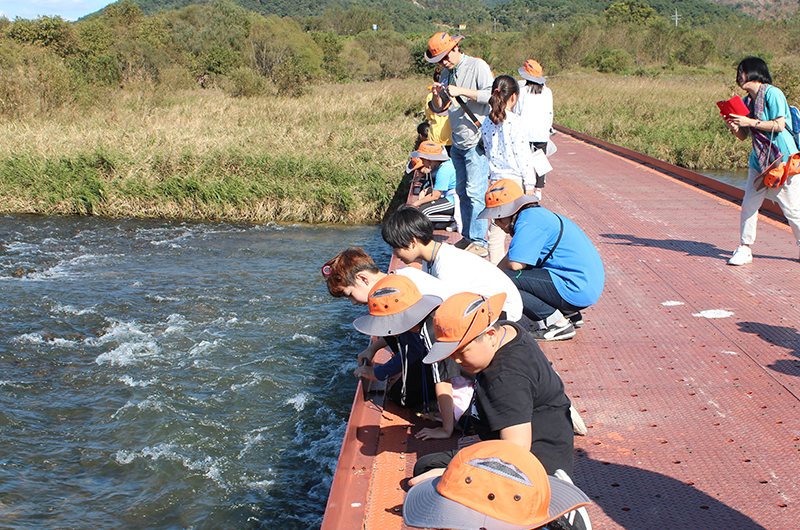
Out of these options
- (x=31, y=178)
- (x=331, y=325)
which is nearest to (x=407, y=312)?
(x=331, y=325)

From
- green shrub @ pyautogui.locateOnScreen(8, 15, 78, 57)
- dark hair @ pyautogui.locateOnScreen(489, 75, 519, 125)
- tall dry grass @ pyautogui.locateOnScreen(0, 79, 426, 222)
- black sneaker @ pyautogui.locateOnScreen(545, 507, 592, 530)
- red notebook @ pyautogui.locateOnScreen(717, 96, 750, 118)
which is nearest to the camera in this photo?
black sneaker @ pyautogui.locateOnScreen(545, 507, 592, 530)

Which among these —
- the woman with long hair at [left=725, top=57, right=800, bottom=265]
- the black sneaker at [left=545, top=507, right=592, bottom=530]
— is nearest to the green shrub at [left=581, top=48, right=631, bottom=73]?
the woman with long hair at [left=725, top=57, right=800, bottom=265]

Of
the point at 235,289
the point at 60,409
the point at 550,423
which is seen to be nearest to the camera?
the point at 550,423

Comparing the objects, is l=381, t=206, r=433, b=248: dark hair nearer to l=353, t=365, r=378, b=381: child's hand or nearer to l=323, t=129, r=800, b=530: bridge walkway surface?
l=353, t=365, r=378, b=381: child's hand

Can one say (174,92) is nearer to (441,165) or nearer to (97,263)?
(97,263)

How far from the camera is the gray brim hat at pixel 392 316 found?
3.05 metres

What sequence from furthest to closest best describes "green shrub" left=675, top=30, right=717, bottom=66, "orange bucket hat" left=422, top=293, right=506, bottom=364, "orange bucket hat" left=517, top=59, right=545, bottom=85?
"green shrub" left=675, top=30, right=717, bottom=66, "orange bucket hat" left=517, top=59, right=545, bottom=85, "orange bucket hat" left=422, top=293, right=506, bottom=364

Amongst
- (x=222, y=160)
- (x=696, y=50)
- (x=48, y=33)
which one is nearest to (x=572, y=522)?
(x=222, y=160)

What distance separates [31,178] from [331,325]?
9.13 m

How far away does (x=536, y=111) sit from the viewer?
24.2 ft

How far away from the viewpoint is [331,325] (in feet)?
26.2

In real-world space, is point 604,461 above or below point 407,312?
below

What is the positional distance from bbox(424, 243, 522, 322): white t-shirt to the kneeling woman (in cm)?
50

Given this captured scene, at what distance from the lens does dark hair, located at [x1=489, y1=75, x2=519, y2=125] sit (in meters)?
5.48
